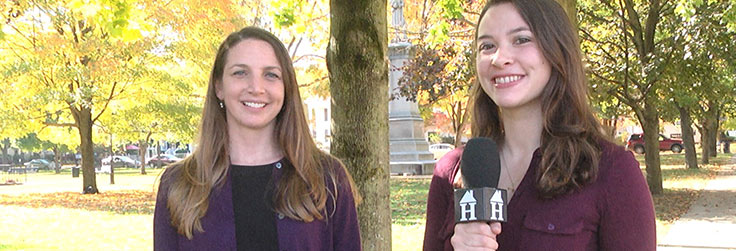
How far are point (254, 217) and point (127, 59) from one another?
1538 cm

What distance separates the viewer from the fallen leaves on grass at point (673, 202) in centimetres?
1170

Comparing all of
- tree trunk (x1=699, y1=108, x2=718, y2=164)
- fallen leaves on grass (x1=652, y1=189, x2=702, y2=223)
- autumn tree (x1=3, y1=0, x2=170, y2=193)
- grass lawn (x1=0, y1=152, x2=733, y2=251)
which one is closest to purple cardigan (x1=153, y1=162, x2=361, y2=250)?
grass lawn (x1=0, y1=152, x2=733, y2=251)

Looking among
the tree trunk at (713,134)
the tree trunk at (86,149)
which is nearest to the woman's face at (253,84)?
the tree trunk at (86,149)

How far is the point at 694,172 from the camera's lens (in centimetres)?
2348

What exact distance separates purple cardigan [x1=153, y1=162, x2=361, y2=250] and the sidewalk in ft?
22.4

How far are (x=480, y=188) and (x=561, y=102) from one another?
0.48 meters

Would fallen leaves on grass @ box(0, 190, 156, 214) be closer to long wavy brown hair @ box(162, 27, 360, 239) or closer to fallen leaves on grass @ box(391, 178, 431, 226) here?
fallen leaves on grass @ box(391, 178, 431, 226)

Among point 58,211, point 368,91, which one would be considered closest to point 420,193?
point 58,211

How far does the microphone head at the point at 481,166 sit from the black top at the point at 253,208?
1.09 meters

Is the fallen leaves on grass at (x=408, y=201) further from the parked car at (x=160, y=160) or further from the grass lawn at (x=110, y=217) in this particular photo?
the parked car at (x=160, y=160)

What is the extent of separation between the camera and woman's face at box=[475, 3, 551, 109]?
194 centimetres

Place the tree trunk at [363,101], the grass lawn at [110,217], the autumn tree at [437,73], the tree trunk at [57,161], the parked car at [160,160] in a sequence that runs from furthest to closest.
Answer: the parked car at [160,160] < the tree trunk at [57,161] < the autumn tree at [437,73] < the grass lawn at [110,217] < the tree trunk at [363,101]

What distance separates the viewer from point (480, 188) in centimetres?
168

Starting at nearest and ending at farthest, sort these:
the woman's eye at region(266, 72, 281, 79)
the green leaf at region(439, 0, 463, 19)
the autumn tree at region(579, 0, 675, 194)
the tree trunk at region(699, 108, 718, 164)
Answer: the woman's eye at region(266, 72, 281, 79), the green leaf at region(439, 0, 463, 19), the autumn tree at region(579, 0, 675, 194), the tree trunk at region(699, 108, 718, 164)
